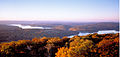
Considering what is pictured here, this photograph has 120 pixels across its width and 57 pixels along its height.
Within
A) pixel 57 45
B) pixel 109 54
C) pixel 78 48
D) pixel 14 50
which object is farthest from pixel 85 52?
pixel 14 50

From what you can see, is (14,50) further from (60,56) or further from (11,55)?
(60,56)

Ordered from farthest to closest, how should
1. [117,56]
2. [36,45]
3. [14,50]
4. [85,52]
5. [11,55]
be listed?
1. [36,45]
2. [14,50]
3. [11,55]
4. [85,52]
5. [117,56]

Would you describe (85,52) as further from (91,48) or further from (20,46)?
(20,46)

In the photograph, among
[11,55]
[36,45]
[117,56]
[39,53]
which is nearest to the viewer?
[117,56]

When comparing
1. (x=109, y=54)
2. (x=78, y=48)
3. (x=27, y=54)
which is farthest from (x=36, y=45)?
(x=109, y=54)

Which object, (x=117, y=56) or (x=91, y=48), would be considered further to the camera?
(x=91, y=48)

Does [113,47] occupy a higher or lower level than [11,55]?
higher
